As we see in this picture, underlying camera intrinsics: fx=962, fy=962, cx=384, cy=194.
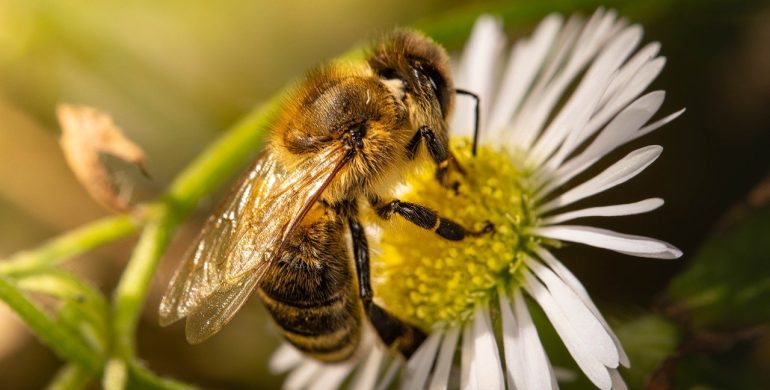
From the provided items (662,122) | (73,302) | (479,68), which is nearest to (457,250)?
(662,122)

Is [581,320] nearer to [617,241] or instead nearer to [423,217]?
[617,241]

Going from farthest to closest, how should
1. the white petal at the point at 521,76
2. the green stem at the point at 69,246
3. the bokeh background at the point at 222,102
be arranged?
the bokeh background at the point at 222,102 → the white petal at the point at 521,76 → the green stem at the point at 69,246

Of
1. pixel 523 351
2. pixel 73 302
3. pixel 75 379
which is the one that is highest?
pixel 523 351

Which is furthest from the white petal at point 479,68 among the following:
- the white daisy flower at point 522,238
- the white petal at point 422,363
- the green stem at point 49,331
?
the green stem at point 49,331

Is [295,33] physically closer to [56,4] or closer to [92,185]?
[56,4]

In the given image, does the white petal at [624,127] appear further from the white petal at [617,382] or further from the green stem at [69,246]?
the green stem at [69,246]

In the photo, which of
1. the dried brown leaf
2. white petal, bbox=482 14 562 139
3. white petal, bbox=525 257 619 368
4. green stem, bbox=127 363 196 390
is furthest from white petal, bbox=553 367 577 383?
the dried brown leaf

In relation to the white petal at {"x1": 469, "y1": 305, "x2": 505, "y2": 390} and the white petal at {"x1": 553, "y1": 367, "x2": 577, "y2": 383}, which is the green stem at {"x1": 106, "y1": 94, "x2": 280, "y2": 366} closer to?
the white petal at {"x1": 469, "y1": 305, "x2": 505, "y2": 390}
